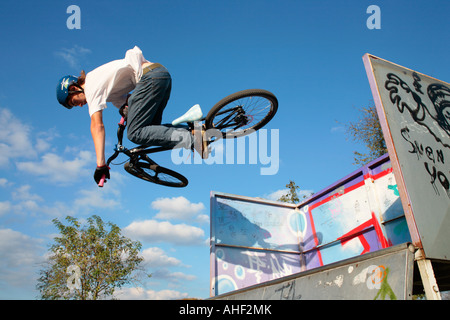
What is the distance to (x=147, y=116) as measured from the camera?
4.40 m

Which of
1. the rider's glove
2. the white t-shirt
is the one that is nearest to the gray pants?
the white t-shirt

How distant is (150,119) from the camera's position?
445 cm

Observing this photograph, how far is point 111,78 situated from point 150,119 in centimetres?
75

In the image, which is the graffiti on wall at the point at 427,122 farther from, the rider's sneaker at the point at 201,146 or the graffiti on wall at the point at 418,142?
the rider's sneaker at the point at 201,146

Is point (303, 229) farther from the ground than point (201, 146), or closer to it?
closer to it

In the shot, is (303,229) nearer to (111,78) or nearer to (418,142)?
(418,142)

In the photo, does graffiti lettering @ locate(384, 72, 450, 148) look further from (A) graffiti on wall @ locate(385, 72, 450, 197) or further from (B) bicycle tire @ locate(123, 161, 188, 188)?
(B) bicycle tire @ locate(123, 161, 188, 188)

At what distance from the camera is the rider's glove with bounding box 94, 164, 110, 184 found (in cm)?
412

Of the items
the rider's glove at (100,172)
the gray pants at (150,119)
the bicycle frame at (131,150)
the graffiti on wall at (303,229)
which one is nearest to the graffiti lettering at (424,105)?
the graffiti on wall at (303,229)

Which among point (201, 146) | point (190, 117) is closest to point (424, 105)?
point (201, 146)
